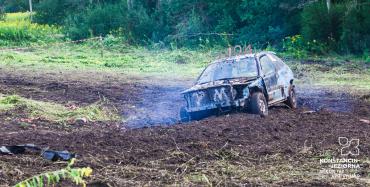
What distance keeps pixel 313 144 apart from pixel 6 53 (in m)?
25.4

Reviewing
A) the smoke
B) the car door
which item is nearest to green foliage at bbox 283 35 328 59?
the smoke

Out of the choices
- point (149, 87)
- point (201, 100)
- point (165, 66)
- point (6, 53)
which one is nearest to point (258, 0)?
point (165, 66)

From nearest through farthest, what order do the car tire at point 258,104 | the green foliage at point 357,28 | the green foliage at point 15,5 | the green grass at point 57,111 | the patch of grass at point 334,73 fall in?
the car tire at point 258,104
the green grass at point 57,111
the patch of grass at point 334,73
the green foliage at point 357,28
the green foliage at point 15,5

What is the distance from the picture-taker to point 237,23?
39906 millimetres

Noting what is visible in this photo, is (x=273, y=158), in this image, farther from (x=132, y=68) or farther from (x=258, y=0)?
(x=258, y=0)

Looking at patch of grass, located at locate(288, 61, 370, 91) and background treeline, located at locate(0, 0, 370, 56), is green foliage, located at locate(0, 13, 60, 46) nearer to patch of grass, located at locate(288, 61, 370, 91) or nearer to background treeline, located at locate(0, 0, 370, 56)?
background treeline, located at locate(0, 0, 370, 56)

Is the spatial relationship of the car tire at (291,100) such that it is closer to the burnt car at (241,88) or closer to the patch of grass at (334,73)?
the burnt car at (241,88)

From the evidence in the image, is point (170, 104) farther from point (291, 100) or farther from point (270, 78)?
point (270, 78)

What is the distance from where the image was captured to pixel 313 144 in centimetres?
1114

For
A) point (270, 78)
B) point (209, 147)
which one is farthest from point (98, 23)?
point (209, 147)

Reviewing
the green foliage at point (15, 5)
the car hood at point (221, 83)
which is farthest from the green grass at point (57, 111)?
the green foliage at point (15, 5)

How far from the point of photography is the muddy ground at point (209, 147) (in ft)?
29.3

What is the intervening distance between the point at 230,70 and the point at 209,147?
5617 mm

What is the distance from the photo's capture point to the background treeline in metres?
30.3
